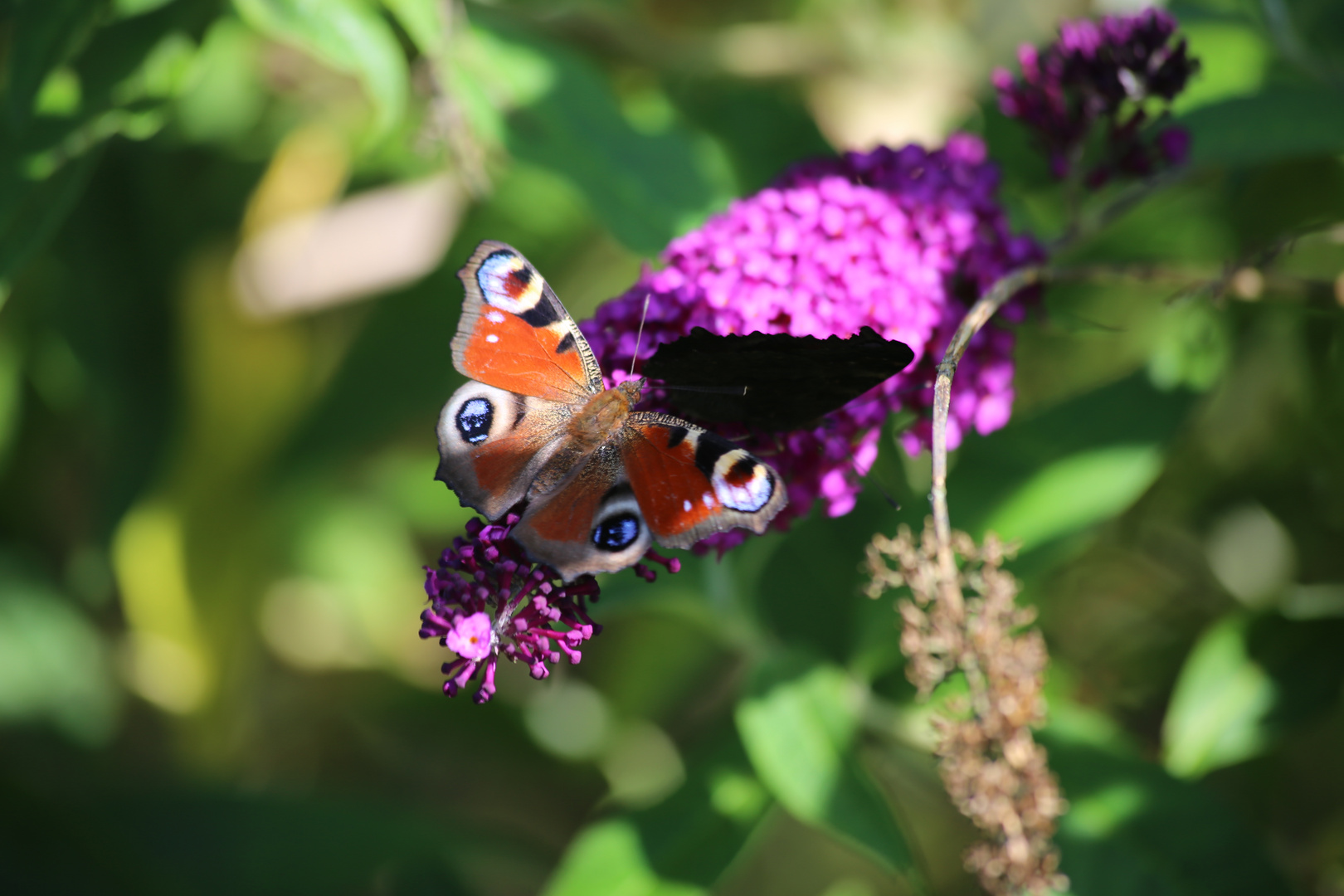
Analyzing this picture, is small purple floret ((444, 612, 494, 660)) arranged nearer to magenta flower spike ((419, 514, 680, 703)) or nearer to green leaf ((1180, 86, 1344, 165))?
magenta flower spike ((419, 514, 680, 703))

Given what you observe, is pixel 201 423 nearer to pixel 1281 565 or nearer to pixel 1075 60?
pixel 1075 60

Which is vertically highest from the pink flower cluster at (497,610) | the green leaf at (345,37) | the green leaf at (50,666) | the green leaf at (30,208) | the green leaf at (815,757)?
the green leaf at (345,37)

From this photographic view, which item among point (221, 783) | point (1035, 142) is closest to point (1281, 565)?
point (1035, 142)

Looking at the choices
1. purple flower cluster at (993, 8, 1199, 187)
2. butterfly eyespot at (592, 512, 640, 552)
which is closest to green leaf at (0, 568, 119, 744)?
butterfly eyespot at (592, 512, 640, 552)

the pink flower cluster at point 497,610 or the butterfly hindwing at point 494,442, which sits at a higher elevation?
the butterfly hindwing at point 494,442

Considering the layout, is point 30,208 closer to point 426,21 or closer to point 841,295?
point 426,21

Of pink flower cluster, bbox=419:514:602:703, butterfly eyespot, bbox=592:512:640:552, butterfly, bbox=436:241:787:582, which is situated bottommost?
pink flower cluster, bbox=419:514:602:703

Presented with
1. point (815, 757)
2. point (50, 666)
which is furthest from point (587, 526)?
point (50, 666)

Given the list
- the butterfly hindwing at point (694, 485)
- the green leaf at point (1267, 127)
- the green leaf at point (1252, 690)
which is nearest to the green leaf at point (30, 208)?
the butterfly hindwing at point (694, 485)

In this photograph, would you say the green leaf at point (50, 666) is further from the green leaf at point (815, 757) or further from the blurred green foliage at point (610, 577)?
the green leaf at point (815, 757)

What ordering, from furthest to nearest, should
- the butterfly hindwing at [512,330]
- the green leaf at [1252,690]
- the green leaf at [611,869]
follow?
the green leaf at [1252,690] < the green leaf at [611,869] < the butterfly hindwing at [512,330]
